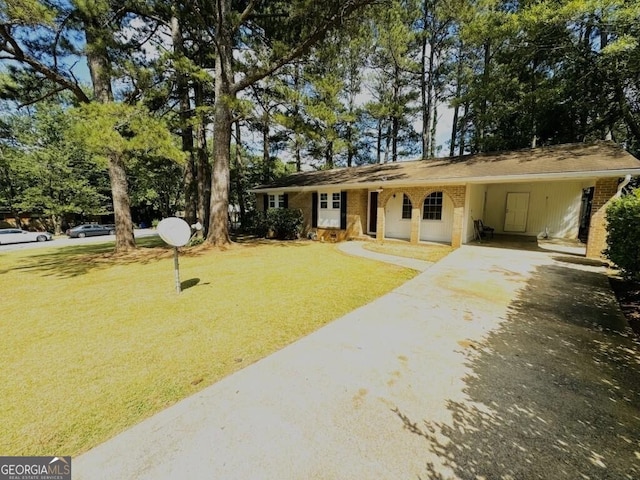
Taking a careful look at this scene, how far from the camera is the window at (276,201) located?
17109 mm

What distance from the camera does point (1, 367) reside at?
337 cm

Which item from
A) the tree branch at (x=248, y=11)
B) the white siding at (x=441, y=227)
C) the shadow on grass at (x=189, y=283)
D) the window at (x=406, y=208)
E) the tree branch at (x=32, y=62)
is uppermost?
the tree branch at (x=248, y=11)

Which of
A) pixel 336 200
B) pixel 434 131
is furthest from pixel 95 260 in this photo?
pixel 434 131

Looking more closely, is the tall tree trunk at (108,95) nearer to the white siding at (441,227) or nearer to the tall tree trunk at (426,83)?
the white siding at (441,227)

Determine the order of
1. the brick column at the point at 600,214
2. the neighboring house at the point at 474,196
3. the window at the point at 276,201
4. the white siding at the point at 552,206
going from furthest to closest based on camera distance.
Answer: the window at the point at 276,201 < the white siding at the point at 552,206 < the neighboring house at the point at 474,196 < the brick column at the point at 600,214

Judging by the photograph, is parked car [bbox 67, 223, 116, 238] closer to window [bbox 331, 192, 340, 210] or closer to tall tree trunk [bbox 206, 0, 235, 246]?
tall tree trunk [bbox 206, 0, 235, 246]

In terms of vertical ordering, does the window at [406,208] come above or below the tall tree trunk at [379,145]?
below

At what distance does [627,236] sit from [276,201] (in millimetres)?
15258

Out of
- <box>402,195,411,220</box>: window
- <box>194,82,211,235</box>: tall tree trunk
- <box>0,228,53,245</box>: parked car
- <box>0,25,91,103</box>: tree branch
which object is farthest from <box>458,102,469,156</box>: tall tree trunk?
<box>0,228,53,245</box>: parked car

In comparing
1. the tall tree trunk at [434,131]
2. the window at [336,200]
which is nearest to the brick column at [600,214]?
the window at [336,200]

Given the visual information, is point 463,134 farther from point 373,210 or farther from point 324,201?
point 324,201

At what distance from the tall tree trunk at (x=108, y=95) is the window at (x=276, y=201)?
26.5ft

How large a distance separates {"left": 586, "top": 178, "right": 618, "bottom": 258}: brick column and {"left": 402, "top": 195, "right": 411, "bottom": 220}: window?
20.5 feet

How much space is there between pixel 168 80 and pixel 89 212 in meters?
20.9
